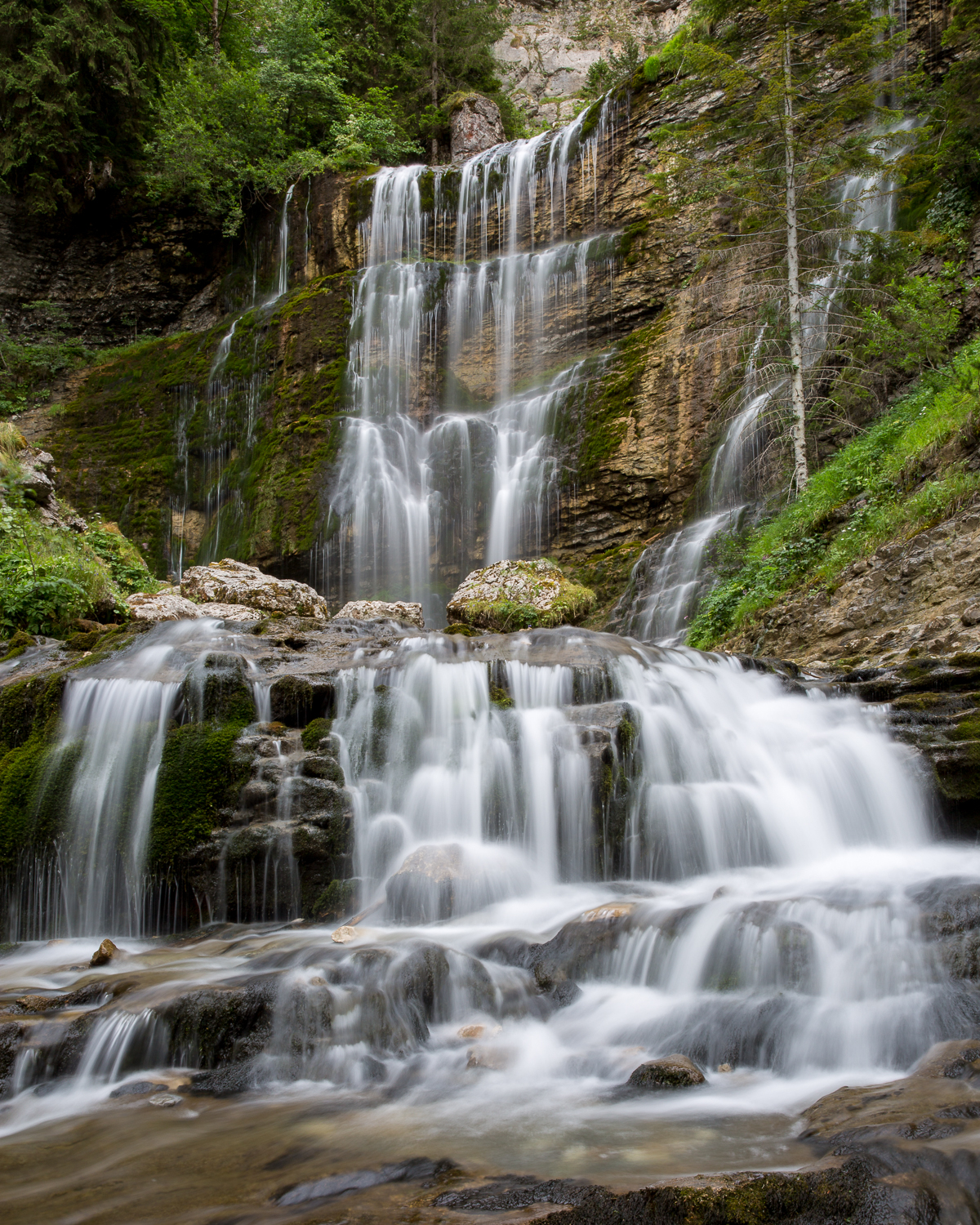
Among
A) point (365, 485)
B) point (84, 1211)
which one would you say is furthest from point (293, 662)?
point (365, 485)

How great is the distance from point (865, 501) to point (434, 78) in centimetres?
2286

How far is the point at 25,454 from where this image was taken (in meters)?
13.1

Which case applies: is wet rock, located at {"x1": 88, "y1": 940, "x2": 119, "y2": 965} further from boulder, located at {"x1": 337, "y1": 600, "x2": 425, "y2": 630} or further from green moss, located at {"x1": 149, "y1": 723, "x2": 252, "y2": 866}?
boulder, located at {"x1": 337, "y1": 600, "x2": 425, "y2": 630}

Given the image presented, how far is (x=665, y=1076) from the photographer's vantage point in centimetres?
355

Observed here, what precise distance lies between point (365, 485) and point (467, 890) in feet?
40.0

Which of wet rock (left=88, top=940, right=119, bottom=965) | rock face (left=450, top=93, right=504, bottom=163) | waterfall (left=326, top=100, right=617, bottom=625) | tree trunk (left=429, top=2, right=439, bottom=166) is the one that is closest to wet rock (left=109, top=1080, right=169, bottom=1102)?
wet rock (left=88, top=940, right=119, bottom=965)

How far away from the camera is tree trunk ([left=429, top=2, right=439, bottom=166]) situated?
25125 mm

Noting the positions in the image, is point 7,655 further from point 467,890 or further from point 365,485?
point 365,485

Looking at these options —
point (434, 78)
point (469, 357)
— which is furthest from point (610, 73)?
point (469, 357)

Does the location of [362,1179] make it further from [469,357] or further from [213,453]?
[213,453]

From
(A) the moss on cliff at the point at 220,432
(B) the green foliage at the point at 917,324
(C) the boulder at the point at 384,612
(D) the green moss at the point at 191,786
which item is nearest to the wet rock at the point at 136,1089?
(D) the green moss at the point at 191,786

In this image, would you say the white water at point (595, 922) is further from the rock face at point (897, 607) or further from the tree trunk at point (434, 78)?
the tree trunk at point (434, 78)

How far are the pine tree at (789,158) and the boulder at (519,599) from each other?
3704mm

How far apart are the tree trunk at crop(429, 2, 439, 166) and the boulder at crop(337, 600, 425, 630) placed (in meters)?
18.4
